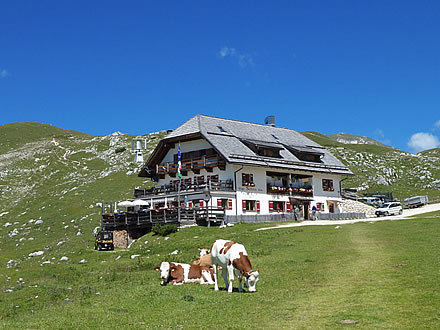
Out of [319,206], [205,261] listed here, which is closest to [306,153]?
[319,206]

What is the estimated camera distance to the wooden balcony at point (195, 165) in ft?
186

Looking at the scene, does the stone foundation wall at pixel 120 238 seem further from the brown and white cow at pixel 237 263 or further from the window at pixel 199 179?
the brown and white cow at pixel 237 263

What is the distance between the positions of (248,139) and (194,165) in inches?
320

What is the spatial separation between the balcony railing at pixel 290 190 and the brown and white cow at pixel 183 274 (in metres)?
40.7

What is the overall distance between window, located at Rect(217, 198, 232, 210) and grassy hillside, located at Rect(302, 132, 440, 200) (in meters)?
44.5

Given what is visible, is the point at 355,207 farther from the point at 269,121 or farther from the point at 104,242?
the point at 104,242

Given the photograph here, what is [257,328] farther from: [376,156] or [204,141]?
[376,156]

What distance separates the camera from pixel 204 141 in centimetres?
5981

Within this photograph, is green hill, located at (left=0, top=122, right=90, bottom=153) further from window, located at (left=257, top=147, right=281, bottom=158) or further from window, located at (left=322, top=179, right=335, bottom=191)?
window, located at (left=322, top=179, right=335, bottom=191)

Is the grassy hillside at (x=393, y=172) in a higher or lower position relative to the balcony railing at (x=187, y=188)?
higher

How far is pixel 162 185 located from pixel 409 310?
5368 cm

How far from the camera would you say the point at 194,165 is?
5897 cm

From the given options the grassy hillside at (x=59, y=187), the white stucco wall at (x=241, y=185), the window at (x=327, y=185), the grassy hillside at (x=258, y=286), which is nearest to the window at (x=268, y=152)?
the white stucco wall at (x=241, y=185)

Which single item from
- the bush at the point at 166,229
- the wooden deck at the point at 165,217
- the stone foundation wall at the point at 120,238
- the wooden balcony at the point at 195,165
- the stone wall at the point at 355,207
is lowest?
the stone foundation wall at the point at 120,238
